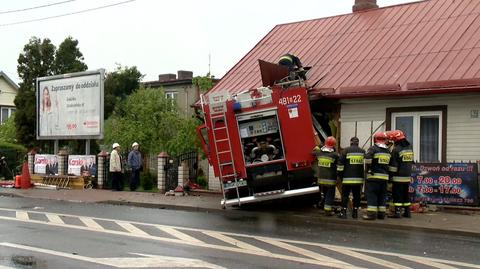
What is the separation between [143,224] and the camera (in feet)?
39.1

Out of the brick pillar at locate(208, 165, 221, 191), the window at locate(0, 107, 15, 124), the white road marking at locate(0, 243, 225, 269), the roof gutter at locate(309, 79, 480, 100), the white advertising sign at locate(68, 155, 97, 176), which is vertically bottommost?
the white road marking at locate(0, 243, 225, 269)

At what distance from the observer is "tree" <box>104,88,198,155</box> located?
2452 cm

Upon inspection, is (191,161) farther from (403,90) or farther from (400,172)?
(400,172)

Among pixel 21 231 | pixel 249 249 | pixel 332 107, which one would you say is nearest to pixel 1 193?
pixel 21 231

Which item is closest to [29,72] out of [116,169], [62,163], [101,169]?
[62,163]

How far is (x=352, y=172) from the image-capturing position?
12.7 m

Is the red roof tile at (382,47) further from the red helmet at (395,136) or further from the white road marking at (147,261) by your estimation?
the white road marking at (147,261)

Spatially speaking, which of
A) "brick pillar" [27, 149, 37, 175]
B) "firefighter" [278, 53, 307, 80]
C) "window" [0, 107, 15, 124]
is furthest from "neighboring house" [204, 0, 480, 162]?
"window" [0, 107, 15, 124]

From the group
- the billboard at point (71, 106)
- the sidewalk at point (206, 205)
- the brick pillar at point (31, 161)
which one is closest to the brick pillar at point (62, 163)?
the billboard at point (71, 106)

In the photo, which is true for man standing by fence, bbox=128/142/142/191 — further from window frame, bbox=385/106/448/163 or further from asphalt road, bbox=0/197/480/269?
window frame, bbox=385/106/448/163

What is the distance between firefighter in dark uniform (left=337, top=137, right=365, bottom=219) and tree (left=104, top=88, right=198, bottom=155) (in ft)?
35.4

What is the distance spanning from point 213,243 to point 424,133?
7.51 meters

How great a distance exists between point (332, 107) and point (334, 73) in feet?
3.74

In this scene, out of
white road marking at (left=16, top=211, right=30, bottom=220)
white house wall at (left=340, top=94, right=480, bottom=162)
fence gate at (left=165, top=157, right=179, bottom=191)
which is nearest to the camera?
white road marking at (left=16, top=211, right=30, bottom=220)
